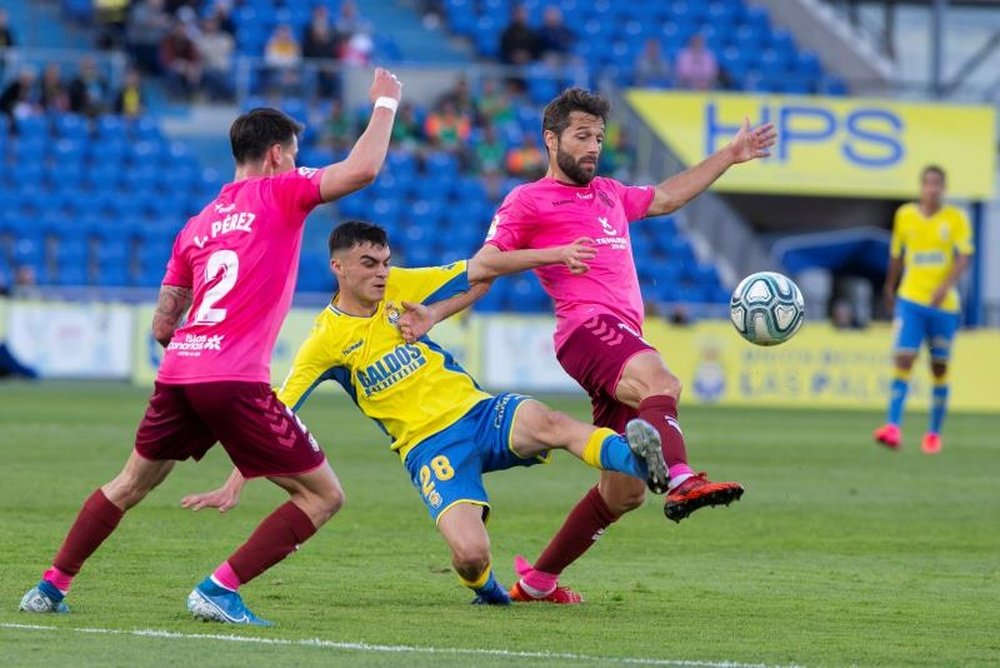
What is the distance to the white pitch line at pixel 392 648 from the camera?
22.5ft

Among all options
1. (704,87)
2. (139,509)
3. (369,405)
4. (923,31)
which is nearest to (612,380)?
(369,405)

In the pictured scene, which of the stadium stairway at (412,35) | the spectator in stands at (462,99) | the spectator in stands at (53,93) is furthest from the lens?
the stadium stairway at (412,35)

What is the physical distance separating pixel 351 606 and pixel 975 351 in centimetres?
2124

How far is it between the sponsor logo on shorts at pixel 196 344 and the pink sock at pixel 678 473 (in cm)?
192

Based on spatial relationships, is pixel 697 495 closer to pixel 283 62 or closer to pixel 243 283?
pixel 243 283

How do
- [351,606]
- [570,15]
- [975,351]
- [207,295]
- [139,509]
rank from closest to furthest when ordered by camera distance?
1. [207,295]
2. [351,606]
3. [139,509]
4. [975,351]
5. [570,15]

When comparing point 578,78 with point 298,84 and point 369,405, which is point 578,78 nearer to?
point 298,84

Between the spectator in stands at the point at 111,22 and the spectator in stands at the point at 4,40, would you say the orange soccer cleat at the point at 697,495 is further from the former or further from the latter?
the spectator in stands at the point at 111,22

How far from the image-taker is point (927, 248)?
1856 cm

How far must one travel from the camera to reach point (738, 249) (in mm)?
31422

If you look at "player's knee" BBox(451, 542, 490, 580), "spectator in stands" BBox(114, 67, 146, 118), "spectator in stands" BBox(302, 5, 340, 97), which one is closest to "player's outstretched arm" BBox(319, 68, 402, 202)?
"player's knee" BBox(451, 542, 490, 580)

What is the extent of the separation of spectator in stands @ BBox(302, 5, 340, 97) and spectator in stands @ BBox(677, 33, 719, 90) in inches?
233

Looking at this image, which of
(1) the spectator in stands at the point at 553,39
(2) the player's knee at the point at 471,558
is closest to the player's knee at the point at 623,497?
(2) the player's knee at the point at 471,558

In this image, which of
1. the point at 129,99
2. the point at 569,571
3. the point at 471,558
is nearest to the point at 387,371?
the point at 471,558
